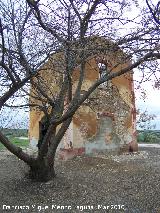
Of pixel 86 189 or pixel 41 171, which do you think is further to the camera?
pixel 41 171

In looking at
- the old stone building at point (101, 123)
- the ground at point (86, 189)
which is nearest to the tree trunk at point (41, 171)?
the ground at point (86, 189)

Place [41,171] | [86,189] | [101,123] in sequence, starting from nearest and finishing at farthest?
[86,189] → [41,171] → [101,123]

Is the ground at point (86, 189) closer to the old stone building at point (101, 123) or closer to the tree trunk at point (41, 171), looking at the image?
the tree trunk at point (41, 171)

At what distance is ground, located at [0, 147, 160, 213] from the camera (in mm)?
8734

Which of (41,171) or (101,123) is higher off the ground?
(101,123)

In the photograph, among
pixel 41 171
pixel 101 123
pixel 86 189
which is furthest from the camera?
pixel 101 123

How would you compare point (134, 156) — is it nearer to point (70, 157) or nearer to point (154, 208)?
point (70, 157)

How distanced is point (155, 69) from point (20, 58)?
10.6 feet

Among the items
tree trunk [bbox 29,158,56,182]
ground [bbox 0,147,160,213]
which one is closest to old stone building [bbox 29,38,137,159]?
ground [bbox 0,147,160,213]

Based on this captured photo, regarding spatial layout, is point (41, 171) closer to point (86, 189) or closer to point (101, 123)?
point (86, 189)

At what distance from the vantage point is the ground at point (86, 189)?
8.73 metres

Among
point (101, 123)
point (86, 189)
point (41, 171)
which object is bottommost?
point (86, 189)

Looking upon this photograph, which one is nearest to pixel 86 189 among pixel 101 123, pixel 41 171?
pixel 41 171

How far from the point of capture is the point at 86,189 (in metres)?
10.2
